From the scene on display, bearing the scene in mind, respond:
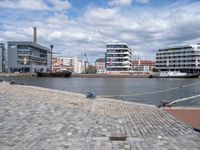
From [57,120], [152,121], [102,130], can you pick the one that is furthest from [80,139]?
[152,121]

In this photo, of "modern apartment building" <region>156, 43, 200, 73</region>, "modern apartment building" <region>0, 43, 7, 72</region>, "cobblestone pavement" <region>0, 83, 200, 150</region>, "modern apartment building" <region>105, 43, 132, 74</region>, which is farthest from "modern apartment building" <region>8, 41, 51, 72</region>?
"cobblestone pavement" <region>0, 83, 200, 150</region>

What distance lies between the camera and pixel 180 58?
173625 mm

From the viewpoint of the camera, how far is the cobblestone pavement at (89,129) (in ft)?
25.4

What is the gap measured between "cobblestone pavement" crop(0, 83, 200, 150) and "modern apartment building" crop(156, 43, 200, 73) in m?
161

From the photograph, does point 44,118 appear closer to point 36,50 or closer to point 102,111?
point 102,111

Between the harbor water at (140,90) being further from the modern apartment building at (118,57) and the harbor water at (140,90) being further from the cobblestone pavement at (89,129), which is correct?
the modern apartment building at (118,57)

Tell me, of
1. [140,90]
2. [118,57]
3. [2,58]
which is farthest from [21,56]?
[140,90]

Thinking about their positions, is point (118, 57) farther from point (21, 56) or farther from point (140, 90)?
point (140, 90)

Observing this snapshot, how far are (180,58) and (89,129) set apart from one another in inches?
6732

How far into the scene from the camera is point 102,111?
13.1m

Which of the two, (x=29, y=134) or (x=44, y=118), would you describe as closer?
(x=29, y=134)

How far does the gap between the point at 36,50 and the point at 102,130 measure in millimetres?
169014

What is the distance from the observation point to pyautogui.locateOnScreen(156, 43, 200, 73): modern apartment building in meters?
166

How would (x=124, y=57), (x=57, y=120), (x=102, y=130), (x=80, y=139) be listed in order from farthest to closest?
(x=124, y=57)
(x=57, y=120)
(x=102, y=130)
(x=80, y=139)
